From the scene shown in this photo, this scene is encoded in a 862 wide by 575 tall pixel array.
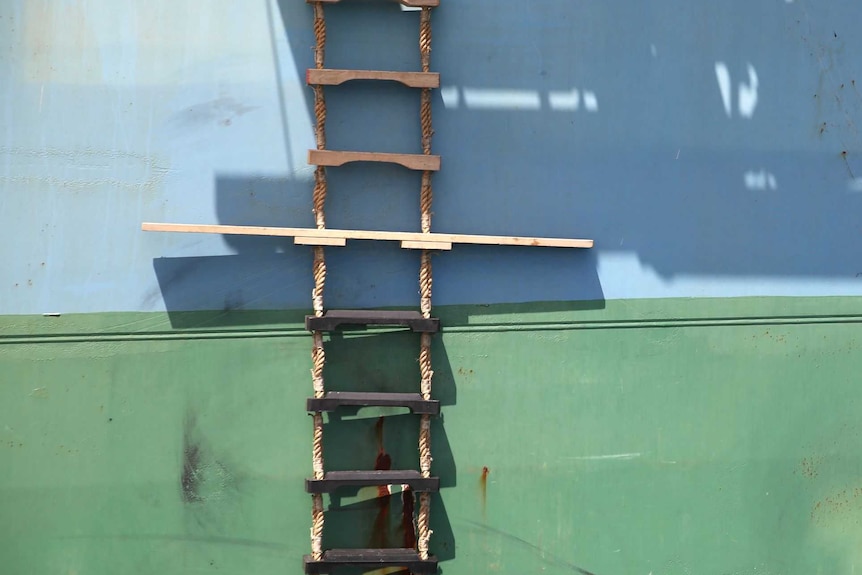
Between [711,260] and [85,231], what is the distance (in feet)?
9.05

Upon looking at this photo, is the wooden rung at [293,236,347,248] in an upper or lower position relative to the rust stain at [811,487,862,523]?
upper

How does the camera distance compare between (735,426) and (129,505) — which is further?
(735,426)

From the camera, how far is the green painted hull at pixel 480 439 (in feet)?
11.3

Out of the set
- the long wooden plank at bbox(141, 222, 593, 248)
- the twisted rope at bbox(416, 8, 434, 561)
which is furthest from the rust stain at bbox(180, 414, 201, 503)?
the twisted rope at bbox(416, 8, 434, 561)

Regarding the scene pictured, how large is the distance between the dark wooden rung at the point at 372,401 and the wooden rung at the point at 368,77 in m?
1.30

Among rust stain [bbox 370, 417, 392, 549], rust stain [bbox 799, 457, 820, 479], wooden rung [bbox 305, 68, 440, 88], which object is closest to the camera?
wooden rung [bbox 305, 68, 440, 88]

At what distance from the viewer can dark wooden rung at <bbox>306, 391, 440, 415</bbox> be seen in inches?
135

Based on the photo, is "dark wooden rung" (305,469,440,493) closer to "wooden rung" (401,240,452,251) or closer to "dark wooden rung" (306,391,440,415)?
"dark wooden rung" (306,391,440,415)

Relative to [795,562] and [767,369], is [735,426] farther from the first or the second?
[795,562]

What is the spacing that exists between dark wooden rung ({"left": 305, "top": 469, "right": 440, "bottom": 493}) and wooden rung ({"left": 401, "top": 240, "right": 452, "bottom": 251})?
0.95 m

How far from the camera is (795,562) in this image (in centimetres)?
385

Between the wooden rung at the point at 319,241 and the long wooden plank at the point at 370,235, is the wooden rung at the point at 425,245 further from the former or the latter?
the wooden rung at the point at 319,241

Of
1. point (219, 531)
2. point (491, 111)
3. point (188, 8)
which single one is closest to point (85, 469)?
point (219, 531)

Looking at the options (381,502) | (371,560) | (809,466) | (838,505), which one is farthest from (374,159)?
(838,505)
